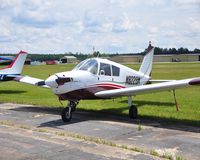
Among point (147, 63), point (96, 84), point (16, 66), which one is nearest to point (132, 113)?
point (96, 84)

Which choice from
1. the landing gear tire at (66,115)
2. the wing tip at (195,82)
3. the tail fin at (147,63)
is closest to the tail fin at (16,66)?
the tail fin at (147,63)

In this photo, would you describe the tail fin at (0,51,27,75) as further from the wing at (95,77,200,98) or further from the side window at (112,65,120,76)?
the wing at (95,77,200,98)

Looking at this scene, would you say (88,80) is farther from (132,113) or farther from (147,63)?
(147,63)

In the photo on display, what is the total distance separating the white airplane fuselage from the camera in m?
12.5

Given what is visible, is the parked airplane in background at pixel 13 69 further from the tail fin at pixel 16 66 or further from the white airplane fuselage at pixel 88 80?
the white airplane fuselage at pixel 88 80

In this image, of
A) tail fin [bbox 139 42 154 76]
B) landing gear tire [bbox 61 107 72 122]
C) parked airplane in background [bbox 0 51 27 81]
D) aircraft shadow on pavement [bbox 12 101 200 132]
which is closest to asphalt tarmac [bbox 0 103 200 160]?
aircraft shadow on pavement [bbox 12 101 200 132]

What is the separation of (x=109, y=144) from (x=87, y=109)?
7.00 meters

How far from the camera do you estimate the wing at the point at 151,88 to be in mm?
11256

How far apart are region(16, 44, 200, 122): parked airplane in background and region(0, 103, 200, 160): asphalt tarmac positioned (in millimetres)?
832

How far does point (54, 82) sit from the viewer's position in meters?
12.4

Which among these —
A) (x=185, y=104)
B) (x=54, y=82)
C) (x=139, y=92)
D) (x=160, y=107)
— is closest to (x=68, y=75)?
(x=54, y=82)

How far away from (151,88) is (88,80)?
2362 millimetres

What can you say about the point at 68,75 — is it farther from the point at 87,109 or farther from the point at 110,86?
the point at 87,109

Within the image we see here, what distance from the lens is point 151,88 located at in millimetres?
12281
